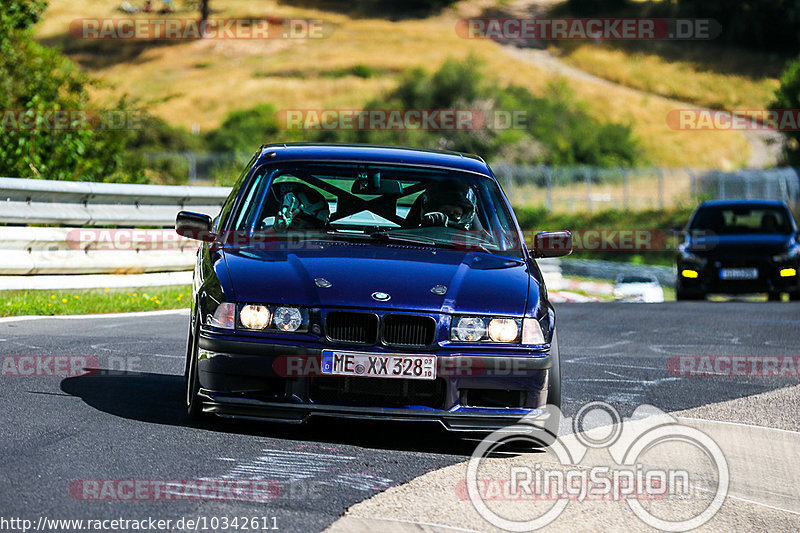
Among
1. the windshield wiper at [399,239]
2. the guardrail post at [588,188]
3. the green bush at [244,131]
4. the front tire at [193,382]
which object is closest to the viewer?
the front tire at [193,382]

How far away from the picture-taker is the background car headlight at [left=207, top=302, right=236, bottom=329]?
20.0 feet

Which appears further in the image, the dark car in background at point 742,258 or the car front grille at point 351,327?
the dark car in background at point 742,258

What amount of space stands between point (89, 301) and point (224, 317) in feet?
21.1

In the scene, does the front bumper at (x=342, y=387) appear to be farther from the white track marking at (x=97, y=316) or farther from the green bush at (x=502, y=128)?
the green bush at (x=502, y=128)

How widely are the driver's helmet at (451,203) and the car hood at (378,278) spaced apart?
55 centimetres

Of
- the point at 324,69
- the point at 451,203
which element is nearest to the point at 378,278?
the point at 451,203

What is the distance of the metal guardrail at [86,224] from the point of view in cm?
1184

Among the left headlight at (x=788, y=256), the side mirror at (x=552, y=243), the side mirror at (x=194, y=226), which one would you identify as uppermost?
the side mirror at (x=194, y=226)

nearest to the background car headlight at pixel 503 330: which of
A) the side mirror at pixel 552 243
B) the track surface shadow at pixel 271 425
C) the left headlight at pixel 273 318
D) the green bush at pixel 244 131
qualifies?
the track surface shadow at pixel 271 425

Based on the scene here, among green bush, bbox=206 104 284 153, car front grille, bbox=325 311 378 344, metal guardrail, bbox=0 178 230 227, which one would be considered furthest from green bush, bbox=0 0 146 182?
green bush, bbox=206 104 284 153

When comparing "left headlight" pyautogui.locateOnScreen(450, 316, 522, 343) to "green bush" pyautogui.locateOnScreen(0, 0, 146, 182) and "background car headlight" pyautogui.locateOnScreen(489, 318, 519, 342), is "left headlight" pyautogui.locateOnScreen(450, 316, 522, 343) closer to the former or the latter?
"background car headlight" pyautogui.locateOnScreen(489, 318, 519, 342)

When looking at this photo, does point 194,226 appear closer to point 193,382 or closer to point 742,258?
point 193,382

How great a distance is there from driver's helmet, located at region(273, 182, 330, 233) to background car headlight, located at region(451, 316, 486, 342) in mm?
1408

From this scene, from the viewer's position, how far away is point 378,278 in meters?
A: 6.24
